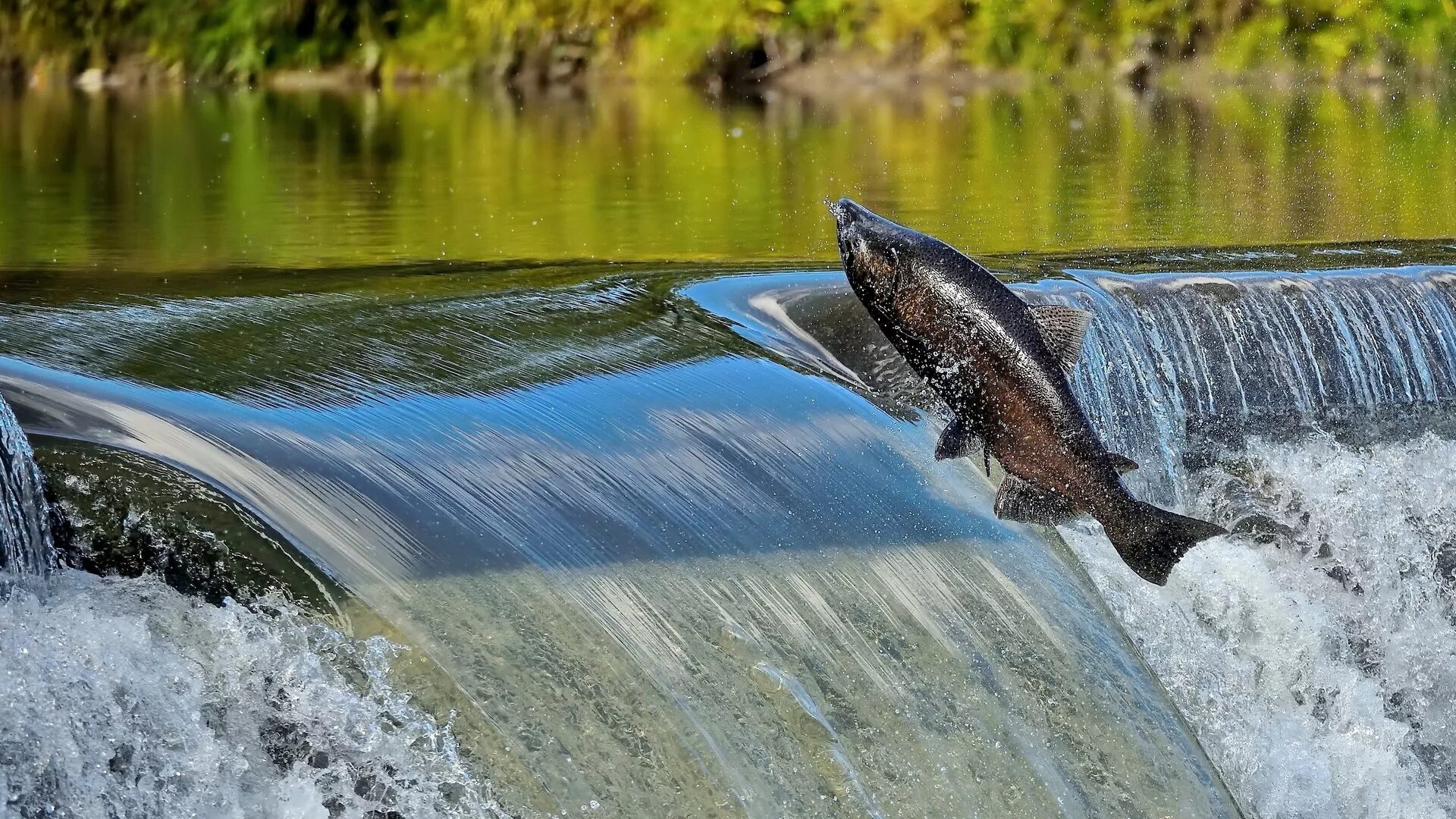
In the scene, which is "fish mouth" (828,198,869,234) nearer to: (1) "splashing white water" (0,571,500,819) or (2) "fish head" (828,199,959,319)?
(2) "fish head" (828,199,959,319)

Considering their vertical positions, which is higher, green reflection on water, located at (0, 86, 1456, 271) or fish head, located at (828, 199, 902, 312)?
fish head, located at (828, 199, 902, 312)

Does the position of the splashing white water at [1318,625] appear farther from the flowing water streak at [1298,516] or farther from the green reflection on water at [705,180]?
the green reflection on water at [705,180]

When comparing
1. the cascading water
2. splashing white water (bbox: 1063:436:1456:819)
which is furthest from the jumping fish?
splashing white water (bbox: 1063:436:1456:819)

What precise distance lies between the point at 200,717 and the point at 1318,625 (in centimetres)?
287

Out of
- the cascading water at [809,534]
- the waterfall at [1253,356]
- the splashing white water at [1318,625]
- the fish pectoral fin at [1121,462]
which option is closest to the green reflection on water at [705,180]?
the waterfall at [1253,356]

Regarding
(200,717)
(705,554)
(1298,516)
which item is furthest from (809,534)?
(1298,516)

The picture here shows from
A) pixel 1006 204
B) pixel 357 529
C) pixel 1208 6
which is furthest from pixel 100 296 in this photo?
pixel 1208 6

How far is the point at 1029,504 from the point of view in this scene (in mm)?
3996

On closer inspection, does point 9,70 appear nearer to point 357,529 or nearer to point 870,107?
point 870,107

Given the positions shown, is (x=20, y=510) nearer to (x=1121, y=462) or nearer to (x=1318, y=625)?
(x=1121, y=462)

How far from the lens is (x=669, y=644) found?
12.9 feet

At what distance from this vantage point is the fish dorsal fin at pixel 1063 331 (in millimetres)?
3969

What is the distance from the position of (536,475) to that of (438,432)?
25 centimetres

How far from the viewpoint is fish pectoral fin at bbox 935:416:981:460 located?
3.90 meters
